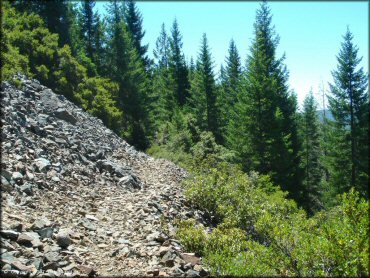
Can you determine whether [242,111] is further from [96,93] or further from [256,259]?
[256,259]

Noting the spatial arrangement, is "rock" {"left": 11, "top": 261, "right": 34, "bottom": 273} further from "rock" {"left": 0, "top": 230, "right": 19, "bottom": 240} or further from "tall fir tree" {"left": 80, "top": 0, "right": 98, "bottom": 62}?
"tall fir tree" {"left": 80, "top": 0, "right": 98, "bottom": 62}

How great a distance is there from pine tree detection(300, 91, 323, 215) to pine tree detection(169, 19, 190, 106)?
42.7 ft

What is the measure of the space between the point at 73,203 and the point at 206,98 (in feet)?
75.9

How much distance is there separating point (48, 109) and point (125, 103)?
14702mm

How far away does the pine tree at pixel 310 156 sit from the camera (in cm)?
2898

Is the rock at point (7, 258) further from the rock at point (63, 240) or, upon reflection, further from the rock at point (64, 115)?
the rock at point (64, 115)

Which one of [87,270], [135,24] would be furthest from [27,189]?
[135,24]

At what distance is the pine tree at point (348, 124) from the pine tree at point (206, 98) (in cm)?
990

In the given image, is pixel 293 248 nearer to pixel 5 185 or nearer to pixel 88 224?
pixel 88 224

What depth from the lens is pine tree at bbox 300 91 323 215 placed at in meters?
29.0

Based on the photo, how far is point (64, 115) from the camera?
14.6 m

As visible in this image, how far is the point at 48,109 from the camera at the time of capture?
46.0ft

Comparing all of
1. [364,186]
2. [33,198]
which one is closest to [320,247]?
[33,198]

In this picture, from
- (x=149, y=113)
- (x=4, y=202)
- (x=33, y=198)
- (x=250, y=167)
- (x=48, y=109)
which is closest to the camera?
(x=4, y=202)
